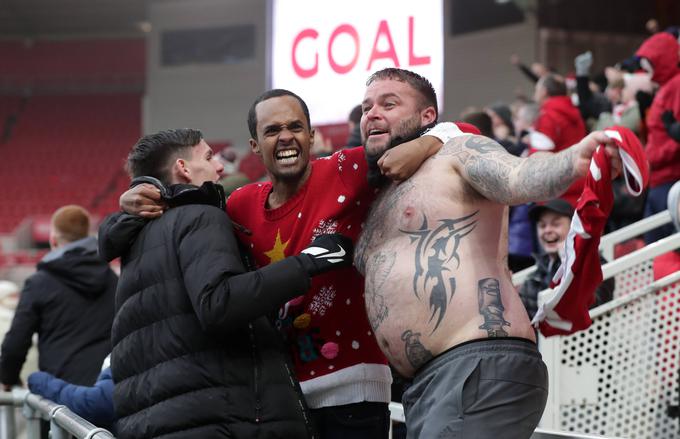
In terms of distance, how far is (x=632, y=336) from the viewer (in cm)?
399

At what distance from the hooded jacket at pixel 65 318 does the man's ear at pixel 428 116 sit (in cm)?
242

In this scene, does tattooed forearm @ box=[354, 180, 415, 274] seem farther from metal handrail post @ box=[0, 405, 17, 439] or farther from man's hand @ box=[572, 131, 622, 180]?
metal handrail post @ box=[0, 405, 17, 439]

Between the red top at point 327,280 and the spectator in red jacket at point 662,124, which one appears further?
the spectator in red jacket at point 662,124

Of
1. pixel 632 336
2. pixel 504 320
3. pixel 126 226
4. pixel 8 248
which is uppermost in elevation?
pixel 126 226

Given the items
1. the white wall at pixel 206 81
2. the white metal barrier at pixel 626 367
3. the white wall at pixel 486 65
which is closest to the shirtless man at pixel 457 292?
the white metal barrier at pixel 626 367

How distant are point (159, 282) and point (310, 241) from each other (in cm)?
45

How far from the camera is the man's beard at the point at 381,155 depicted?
2645mm

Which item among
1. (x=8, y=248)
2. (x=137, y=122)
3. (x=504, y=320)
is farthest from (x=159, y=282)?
(x=137, y=122)

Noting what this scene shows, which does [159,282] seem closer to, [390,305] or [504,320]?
[390,305]

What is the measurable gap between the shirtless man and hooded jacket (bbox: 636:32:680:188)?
3.34 m

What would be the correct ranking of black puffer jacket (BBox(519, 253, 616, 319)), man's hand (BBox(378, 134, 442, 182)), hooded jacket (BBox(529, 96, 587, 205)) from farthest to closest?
hooded jacket (BBox(529, 96, 587, 205))
black puffer jacket (BBox(519, 253, 616, 319))
man's hand (BBox(378, 134, 442, 182))

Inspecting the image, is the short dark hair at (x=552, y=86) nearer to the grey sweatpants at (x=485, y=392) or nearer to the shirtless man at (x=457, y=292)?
the shirtless man at (x=457, y=292)

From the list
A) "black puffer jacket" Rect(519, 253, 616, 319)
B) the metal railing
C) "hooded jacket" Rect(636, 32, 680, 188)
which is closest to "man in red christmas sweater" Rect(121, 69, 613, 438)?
the metal railing

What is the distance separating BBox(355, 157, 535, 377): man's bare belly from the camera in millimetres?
2381
